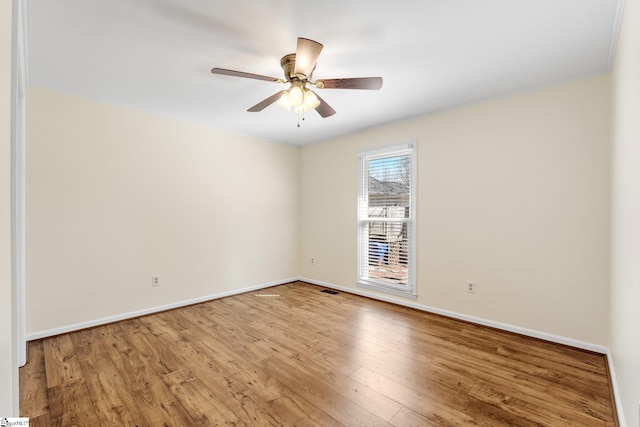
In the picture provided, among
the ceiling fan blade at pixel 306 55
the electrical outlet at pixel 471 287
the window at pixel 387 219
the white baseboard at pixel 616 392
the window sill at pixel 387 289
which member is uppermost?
the ceiling fan blade at pixel 306 55

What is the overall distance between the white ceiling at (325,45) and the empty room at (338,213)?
19 millimetres

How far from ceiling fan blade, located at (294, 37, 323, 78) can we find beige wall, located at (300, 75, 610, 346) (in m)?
2.11

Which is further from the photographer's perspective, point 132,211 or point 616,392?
point 132,211

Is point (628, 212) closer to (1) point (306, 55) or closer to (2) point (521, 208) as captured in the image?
(2) point (521, 208)

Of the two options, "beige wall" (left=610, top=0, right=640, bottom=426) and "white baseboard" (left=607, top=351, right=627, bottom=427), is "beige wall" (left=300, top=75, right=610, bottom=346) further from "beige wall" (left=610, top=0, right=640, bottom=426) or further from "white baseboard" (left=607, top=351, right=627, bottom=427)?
"beige wall" (left=610, top=0, right=640, bottom=426)

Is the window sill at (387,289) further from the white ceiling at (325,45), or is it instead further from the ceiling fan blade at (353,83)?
the ceiling fan blade at (353,83)

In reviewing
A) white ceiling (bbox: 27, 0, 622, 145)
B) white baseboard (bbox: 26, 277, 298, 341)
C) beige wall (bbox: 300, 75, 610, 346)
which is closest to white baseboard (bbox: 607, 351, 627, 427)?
beige wall (bbox: 300, 75, 610, 346)

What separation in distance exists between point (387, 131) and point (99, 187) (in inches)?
140

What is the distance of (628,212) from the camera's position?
156 cm

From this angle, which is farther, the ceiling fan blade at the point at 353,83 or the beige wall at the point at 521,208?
the beige wall at the point at 521,208

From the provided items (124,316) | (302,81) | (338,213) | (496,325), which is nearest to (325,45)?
(302,81)

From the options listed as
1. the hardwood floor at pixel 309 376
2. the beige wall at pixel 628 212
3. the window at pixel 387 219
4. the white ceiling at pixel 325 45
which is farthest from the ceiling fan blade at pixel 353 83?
the hardwood floor at pixel 309 376

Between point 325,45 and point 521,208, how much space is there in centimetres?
243

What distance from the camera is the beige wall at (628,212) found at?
51.7 inches
